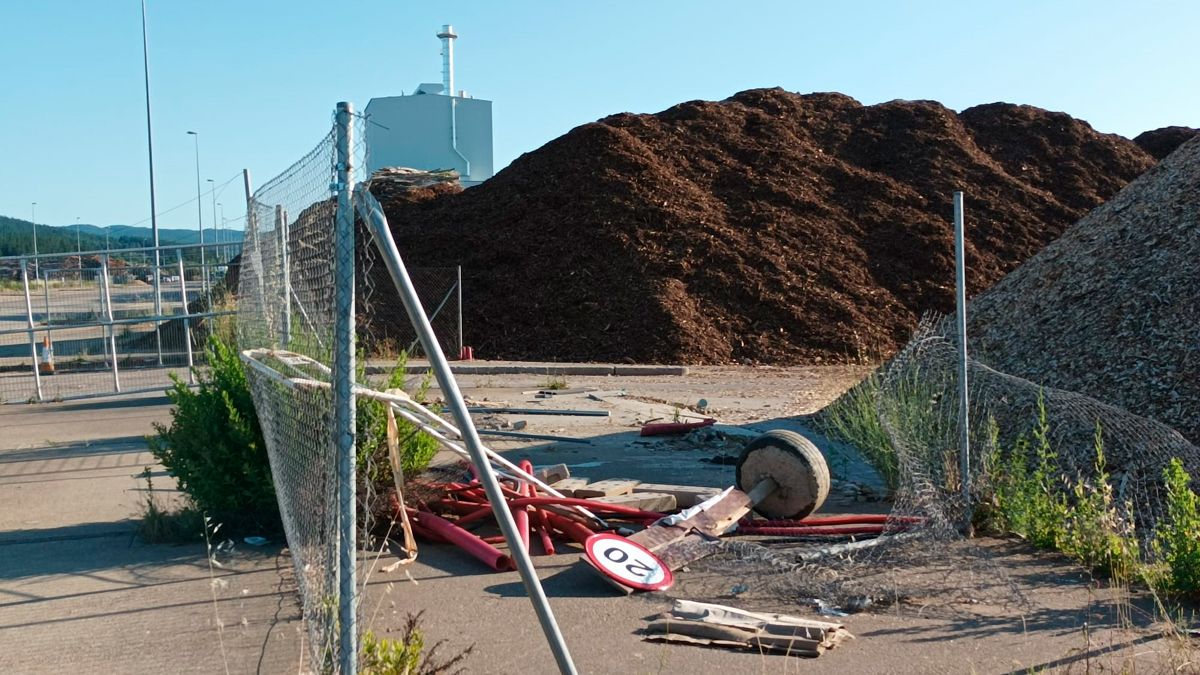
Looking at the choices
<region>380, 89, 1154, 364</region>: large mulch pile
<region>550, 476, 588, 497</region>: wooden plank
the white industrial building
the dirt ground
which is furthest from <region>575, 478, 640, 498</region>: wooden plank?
the white industrial building

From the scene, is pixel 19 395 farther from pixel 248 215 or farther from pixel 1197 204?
pixel 1197 204

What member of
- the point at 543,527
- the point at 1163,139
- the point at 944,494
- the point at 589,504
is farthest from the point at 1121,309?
the point at 1163,139

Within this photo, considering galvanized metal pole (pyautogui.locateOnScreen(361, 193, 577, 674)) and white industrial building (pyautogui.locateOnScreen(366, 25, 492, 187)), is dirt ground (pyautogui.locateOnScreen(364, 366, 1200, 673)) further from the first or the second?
white industrial building (pyautogui.locateOnScreen(366, 25, 492, 187))

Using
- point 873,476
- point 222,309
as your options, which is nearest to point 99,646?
point 873,476

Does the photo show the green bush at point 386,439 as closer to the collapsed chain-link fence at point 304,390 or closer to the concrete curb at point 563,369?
the collapsed chain-link fence at point 304,390

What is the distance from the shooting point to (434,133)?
40.7 meters

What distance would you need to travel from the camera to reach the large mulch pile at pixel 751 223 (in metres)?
24.2

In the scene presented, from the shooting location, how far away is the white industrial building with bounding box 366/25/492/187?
40344 millimetres

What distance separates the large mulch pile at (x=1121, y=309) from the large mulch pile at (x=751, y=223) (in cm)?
1027

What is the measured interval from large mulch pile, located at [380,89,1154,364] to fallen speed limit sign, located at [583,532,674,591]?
1601cm

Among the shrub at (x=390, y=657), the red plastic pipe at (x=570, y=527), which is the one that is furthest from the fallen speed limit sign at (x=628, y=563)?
the shrub at (x=390, y=657)

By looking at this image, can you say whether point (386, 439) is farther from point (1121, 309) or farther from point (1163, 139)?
point (1163, 139)

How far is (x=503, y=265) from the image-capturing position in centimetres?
2636

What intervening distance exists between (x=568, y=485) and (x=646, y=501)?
92 centimetres
